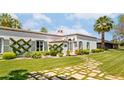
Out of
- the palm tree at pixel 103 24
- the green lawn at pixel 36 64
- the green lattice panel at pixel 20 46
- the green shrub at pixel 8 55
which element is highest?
the palm tree at pixel 103 24

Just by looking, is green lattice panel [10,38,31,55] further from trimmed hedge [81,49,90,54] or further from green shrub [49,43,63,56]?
trimmed hedge [81,49,90,54]

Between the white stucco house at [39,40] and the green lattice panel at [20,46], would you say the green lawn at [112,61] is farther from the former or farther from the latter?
the green lattice panel at [20,46]

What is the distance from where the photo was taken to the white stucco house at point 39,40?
39.1ft

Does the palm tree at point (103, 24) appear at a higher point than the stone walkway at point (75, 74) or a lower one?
higher

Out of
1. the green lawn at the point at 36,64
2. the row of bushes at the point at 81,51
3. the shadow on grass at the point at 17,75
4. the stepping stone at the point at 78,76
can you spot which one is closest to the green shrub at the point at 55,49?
the row of bushes at the point at 81,51

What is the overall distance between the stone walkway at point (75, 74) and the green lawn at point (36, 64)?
0.33 metres

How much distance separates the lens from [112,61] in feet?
34.9

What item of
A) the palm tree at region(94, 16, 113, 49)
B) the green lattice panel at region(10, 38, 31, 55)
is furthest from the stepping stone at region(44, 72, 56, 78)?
the green lattice panel at region(10, 38, 31, 55)

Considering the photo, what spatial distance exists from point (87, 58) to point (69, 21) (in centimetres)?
193

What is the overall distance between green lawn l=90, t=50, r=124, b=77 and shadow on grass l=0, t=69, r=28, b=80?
3.28 metres

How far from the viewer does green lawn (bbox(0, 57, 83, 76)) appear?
33.3 ft
